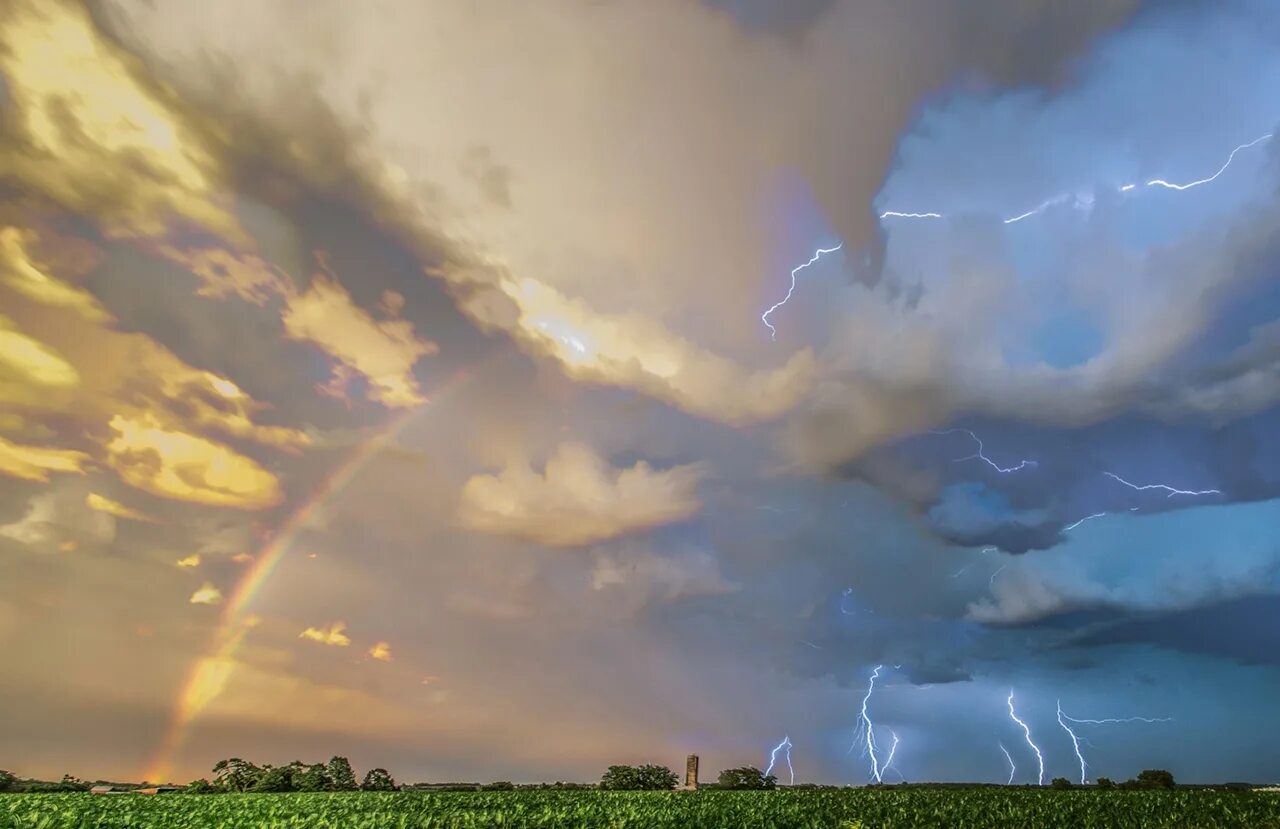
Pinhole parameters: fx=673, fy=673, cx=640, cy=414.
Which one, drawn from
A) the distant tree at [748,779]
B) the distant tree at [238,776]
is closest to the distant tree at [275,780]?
the distant tree at [238,776]

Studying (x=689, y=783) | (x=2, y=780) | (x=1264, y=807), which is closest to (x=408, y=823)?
(x=1264, y=807)

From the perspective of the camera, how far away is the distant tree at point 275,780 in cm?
7388

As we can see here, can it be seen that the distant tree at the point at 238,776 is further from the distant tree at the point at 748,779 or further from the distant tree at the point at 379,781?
the distant tree at the point at 748,779

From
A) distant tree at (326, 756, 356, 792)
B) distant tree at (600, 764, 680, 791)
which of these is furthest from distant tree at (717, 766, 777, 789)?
distant tree at (326, 756, 356, 792)

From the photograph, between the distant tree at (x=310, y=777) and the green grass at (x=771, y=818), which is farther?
the distant tree at (x=310, y=777)

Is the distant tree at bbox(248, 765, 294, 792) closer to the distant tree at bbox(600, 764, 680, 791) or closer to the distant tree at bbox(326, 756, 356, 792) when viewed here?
the distant tree at bbox(326, 756, 356, 792)

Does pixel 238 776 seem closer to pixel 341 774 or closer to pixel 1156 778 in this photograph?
pixel 341 774

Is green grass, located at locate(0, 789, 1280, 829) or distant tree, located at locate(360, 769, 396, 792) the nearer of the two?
green grass, located at locate(0, 789, 1280, 829)

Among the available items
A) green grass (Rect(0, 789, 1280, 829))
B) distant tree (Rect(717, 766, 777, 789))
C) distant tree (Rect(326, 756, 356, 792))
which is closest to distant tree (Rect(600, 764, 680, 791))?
distant tree (Rect(717, 766, 777, 789))

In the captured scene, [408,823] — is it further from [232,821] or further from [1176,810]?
[1176,810]

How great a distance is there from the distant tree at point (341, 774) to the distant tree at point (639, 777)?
30752 millimetres

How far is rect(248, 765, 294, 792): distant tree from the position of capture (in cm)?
7388

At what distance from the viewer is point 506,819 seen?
76.2ft

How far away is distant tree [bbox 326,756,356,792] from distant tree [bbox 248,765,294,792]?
4.77 metres
